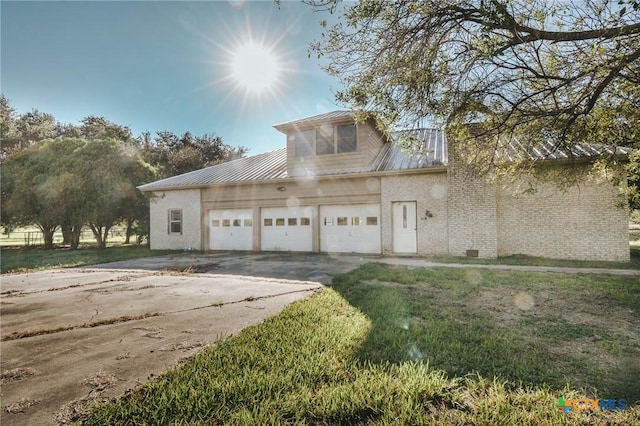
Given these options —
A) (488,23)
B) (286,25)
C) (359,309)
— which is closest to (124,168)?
(286,25)

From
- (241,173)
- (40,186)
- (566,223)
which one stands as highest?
(241,173)

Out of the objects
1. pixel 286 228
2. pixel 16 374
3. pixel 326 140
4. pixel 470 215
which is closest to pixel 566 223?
pixel 470 215

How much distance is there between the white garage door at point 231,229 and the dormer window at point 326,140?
4.02m

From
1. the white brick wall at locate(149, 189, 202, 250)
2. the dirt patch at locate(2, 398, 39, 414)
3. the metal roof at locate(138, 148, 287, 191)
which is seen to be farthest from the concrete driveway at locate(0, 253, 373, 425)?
the white brick wall at locate(149, 189, 202, 250)

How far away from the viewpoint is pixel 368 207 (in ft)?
42.0

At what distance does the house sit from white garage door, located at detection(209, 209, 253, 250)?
2.0 inches

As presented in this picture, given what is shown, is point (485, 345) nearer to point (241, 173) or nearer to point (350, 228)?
point (350, 228)

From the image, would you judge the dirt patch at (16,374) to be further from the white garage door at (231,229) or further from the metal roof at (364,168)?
the white garage door at (231,229)

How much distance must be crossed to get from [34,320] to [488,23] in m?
7.57

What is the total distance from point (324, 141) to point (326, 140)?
0.10 metres

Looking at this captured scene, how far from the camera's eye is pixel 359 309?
4.79m

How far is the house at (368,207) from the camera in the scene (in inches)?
404

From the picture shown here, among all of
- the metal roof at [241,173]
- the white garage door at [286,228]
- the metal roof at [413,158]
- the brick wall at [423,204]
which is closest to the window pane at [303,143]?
the metal roof at [241,173]

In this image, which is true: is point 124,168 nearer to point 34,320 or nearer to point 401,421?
point 34,320
